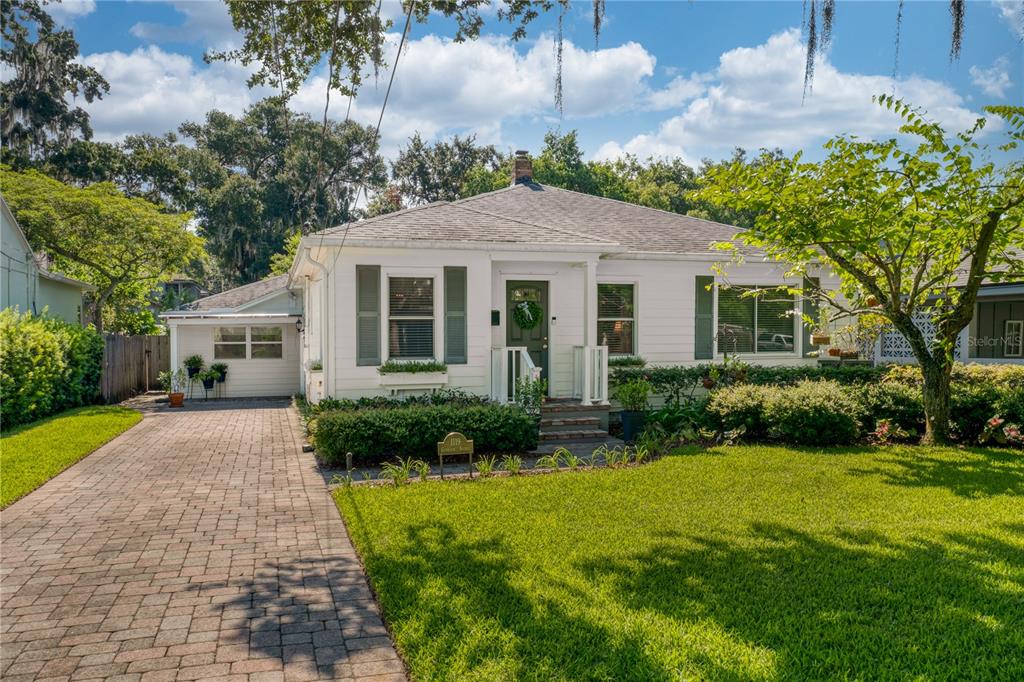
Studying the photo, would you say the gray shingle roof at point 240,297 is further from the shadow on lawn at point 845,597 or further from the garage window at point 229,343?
the shadow on lawn at point 845,597

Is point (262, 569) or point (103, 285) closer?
point (262, 569)

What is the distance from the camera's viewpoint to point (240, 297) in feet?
72.4

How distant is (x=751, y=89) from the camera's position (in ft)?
26.1

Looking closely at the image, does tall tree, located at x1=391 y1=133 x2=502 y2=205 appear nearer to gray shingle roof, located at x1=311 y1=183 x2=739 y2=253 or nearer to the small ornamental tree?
gray shingle roof, located at x1=311 y1=183 x2=739 y2=253

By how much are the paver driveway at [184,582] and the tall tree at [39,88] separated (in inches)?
964

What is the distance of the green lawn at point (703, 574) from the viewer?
11.8 feet

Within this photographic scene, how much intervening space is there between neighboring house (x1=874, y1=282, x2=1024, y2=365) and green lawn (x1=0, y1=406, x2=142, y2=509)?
651 inches

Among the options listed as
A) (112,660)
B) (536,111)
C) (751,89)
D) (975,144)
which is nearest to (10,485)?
(112,660)

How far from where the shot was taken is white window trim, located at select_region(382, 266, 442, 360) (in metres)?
10.6

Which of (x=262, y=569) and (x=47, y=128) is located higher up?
(x=47, y=128)

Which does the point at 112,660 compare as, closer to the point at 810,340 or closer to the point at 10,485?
the point at 10,485

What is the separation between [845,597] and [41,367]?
13456mm

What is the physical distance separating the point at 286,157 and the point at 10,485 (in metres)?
31.5

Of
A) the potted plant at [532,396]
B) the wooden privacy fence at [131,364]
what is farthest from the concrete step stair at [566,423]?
the wooden privacy fence at [131,364]
